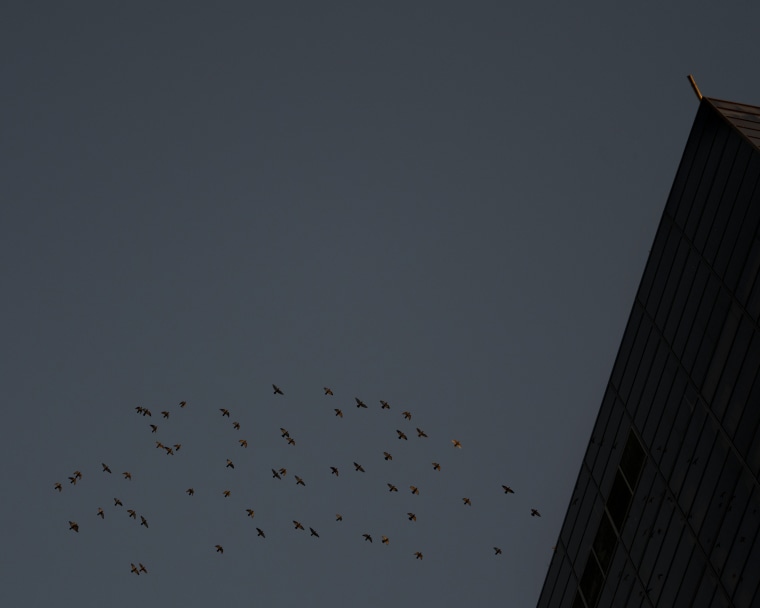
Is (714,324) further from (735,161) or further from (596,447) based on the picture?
(596,447)

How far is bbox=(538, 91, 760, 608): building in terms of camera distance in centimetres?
2980

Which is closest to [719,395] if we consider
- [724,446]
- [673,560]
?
[724,446]

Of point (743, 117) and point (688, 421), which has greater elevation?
point (743, 117)

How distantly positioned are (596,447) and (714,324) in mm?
8050

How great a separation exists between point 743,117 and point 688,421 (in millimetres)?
9126

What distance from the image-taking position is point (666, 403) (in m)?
34.9

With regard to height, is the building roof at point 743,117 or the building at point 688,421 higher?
the building roof at point 743,117

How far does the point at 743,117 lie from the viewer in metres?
35.3

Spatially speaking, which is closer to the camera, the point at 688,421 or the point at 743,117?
the point at 688,421

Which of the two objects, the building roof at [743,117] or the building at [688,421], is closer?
the building at [688,421]

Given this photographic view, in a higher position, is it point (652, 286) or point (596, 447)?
point (652, 286)

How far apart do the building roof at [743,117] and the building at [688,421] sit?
0.06 m

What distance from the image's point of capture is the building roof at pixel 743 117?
33.6 m

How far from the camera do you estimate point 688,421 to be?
3316 cm
